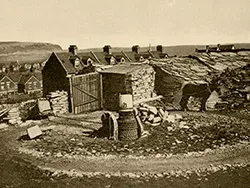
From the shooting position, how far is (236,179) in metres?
5.11

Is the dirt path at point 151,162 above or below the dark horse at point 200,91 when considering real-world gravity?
below

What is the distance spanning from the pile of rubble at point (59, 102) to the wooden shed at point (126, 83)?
155 cm

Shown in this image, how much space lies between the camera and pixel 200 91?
10.4 m

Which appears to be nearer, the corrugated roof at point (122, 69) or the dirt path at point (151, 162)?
the dirt path at point (151, 162)

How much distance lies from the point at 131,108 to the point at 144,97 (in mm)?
3498

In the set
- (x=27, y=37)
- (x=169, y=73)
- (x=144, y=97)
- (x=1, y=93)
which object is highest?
(x=27, y=37)

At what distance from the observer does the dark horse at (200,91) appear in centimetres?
1006

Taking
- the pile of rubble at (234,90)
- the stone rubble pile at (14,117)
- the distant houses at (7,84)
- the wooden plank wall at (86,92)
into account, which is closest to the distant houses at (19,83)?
the distant houses at (7,84)

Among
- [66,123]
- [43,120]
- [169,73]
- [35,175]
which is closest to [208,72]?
[169,73]

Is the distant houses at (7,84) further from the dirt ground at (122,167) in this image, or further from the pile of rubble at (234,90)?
the pile of rubble at (234,90)

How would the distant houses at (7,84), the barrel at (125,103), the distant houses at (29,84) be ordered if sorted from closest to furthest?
the barrel at (125,103) < the distant houses at (7,84) < the distant houses at (29,84)

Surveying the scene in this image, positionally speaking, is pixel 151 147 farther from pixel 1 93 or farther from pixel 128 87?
pixel 1 93

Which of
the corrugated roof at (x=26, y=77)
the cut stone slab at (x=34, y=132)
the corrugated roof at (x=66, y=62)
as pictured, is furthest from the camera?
the corrugated roof at (x=26, y=77)

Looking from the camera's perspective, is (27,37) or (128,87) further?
(128,87)
